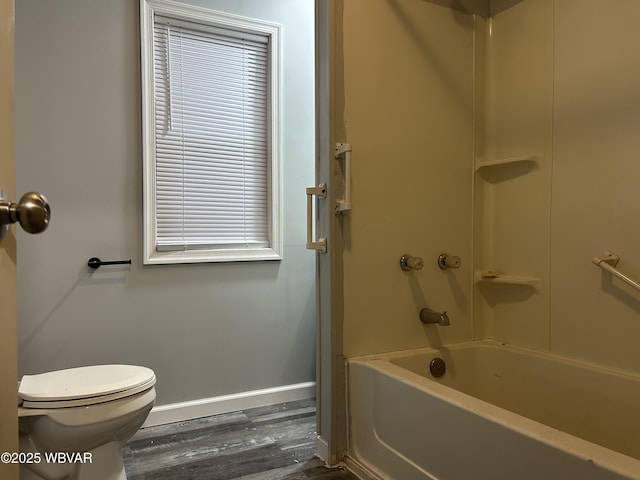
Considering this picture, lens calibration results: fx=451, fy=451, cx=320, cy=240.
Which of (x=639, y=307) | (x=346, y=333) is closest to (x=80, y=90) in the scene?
(x=346, y=333)

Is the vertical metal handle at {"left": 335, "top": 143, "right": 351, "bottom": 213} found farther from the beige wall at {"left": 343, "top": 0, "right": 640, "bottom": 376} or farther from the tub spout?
the tub spout

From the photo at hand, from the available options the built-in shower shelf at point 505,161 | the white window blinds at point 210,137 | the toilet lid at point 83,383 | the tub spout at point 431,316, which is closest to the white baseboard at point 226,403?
the toilet lid at point 83,383

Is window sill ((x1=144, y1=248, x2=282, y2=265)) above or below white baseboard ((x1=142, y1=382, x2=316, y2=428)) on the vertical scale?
above

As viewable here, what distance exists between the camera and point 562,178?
Result: 6.39ft

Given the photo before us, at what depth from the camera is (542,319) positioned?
6.70 feet

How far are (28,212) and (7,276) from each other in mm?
168

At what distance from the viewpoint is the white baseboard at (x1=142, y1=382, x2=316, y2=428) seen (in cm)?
245

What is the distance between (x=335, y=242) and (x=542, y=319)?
100cm

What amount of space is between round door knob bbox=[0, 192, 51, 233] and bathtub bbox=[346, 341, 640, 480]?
4.04ft

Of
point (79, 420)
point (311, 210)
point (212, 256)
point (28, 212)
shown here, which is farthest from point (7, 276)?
point (212, 256)

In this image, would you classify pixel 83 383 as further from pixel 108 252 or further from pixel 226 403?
pixel 226 403

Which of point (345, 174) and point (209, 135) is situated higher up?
→ point (209, 135)

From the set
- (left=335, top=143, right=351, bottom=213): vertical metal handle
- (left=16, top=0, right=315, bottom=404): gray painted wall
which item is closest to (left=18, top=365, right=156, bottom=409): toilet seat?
(left=16, top=0, right=315, bottom=404): gray painted wall

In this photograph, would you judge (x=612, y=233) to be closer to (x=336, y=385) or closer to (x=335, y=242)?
(x=335, y=242)
